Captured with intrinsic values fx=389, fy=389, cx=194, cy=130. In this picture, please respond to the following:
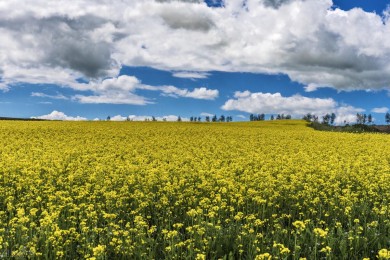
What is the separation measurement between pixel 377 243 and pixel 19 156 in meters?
17.9

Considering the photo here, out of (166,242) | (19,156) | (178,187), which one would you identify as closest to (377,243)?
(166,242)

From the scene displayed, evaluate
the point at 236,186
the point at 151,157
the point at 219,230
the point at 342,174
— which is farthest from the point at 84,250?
the point at 151,157

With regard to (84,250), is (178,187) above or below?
above

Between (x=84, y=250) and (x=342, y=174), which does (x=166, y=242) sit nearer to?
(x=84, y=250)

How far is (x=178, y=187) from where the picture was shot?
40.8 feet

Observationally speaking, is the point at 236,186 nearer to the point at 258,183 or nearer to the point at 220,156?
the point at 258,183

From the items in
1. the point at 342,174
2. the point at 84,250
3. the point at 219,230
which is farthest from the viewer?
the point at 342,174

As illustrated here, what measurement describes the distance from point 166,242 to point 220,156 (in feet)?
43.2

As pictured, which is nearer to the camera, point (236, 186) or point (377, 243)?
point (377, 243)

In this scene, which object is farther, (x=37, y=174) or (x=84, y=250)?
(x=37, y=174)

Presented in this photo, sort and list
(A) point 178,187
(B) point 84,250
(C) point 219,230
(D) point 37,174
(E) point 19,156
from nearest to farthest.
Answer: (B) point 84,250 < (C) point 219,230 < (A) point 178,187 < (D) point 37,174 < (E) point 19,156

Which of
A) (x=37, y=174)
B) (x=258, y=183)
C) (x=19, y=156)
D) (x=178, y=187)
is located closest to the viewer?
(x=178, y=187)

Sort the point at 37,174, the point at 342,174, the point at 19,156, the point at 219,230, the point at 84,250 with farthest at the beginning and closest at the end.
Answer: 1. the point at 19,156
2. the point at 342,174
3. the point at 37,174
4. the point at 219,230
5. the point at 84,250

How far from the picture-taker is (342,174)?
16438 millimetres
